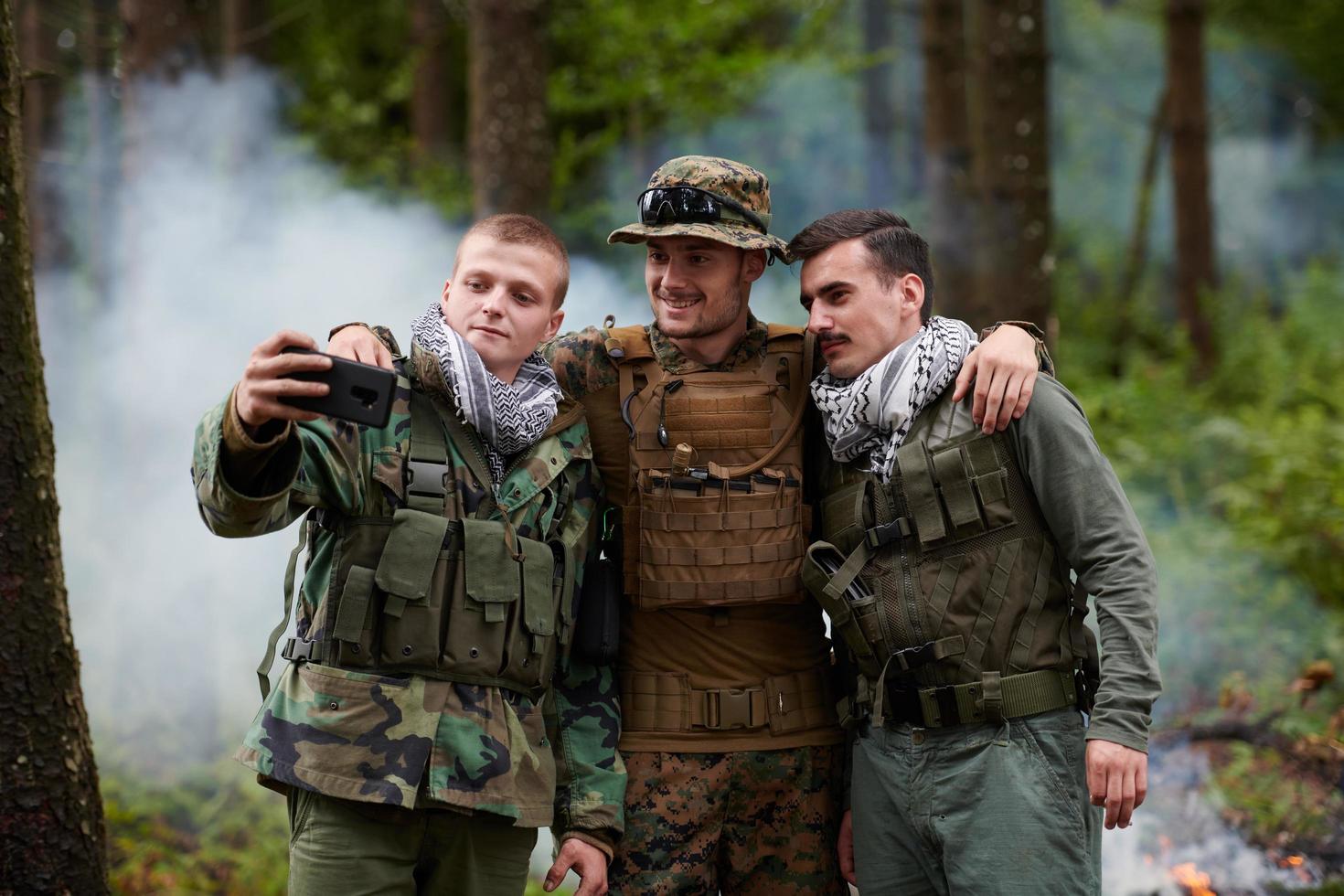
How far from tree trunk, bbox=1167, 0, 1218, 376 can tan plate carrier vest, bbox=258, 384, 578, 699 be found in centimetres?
1146

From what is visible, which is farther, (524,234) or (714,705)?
(714,705)

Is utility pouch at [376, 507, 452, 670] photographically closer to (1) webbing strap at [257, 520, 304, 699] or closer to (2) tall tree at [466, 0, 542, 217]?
(1) webbing strap at [257, 520, 304, 699]

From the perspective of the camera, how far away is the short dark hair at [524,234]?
288cm

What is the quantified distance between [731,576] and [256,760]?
1171 mm

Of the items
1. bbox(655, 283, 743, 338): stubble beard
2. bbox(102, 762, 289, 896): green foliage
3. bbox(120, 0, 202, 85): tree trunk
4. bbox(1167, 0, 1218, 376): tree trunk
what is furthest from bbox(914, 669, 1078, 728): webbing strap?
bbox(1167, 0, 1218, 376): tree trunk

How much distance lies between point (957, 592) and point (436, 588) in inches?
47.0

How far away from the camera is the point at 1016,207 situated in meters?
6.08

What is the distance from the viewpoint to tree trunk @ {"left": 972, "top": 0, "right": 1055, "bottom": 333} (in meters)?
6.07

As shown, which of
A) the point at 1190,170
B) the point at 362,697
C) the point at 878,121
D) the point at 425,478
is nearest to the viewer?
the point at 362,697

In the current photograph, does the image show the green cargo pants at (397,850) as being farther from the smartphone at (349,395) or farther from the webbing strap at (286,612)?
the smartphone at (349,395)

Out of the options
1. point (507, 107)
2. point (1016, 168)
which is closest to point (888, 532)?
point (1016, 168)

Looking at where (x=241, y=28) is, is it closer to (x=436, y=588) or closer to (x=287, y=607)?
(x=287, y=607)

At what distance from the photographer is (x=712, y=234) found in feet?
10.1

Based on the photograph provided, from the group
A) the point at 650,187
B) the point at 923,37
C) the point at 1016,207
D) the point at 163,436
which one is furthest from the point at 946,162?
the point at 650,187
